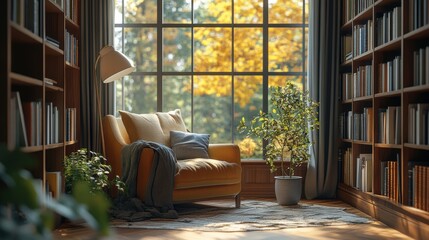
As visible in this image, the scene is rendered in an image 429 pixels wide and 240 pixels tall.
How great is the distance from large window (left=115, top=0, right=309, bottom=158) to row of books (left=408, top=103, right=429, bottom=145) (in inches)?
97.0

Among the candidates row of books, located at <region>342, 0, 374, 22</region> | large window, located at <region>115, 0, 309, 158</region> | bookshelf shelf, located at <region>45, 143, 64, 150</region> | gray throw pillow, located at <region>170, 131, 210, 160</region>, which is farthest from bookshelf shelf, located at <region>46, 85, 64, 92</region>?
row of books, located at <region>342, 0, 374, 22</region>

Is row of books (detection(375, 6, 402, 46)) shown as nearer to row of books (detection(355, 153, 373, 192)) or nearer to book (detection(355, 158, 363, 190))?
row of books (detection(355, 153, 373, 192))

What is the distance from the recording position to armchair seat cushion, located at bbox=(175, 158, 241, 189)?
16.9ft

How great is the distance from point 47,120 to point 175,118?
2.00 metres

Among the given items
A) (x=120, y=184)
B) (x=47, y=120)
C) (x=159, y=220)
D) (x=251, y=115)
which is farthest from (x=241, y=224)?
(x=251, y=115)

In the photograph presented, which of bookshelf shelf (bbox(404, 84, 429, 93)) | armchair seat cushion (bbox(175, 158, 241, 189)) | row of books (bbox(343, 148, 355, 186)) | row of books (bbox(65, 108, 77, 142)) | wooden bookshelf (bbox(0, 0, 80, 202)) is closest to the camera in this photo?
wooden bookshelf (bbox(0, 0, 80, 202))

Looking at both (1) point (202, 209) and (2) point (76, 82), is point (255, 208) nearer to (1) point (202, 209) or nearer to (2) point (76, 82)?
(1) point (202, 209)

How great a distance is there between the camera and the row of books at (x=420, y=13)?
13.2 feet

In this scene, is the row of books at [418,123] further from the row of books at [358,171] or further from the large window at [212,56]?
the large window at [212,56]

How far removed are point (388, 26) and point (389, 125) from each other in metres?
0.78

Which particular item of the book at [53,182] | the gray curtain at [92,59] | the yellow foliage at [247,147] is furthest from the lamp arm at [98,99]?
the yellow foliage at [247,147]

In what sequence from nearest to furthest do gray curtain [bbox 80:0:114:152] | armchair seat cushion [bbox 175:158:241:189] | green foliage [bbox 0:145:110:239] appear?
green foliage [bbox 0:145:110:239], armchair seat cushion [bbox 175:158:241:189], gray curtain [bbox 80:0:114:152]

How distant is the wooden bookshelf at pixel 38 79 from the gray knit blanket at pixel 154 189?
0.59 meters

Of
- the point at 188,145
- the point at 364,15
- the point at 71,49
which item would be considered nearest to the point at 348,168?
the point at 364,15
